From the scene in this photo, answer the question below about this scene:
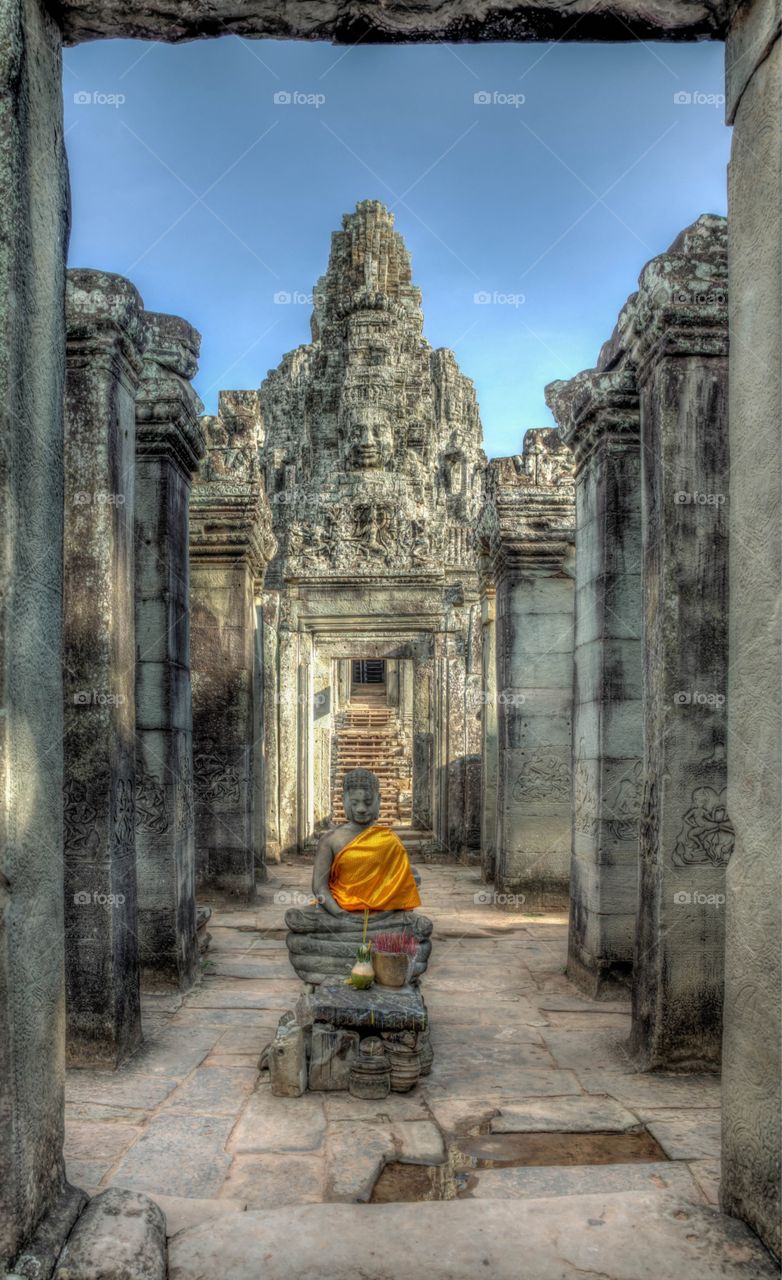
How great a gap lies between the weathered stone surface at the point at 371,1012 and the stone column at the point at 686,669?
1.30 metres

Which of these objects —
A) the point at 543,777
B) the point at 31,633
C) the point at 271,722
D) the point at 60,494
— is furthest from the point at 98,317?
the point at 271,722

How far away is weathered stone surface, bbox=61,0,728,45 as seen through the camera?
2852 millimetres

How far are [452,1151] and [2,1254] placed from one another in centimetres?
218

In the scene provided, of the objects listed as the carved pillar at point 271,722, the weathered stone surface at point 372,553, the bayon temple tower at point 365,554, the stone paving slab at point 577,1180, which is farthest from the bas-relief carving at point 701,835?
the carved pillar at point 271,722

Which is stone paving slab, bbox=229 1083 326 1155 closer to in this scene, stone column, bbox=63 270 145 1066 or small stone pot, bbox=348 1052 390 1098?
small stone pot, bbox=348 1052 390 1098

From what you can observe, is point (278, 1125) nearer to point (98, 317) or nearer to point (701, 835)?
point (701, 835)

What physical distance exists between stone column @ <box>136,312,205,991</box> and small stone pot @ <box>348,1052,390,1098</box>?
2.30 metres

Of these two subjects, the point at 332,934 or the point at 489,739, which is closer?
the point at 332,934

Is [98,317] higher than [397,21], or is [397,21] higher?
[397,21]

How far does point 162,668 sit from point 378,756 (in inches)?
639

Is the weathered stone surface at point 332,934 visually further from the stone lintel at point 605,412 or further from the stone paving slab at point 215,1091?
the stone lintel at point 605,412

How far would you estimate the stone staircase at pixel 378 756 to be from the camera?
19516 mm

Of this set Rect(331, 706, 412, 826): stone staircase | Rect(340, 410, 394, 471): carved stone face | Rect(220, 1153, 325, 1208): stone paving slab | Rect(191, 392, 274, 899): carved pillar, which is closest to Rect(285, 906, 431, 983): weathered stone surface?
Rect(220, 1153, 325, 1208): stone paving slab

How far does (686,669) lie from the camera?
16.7 ft
